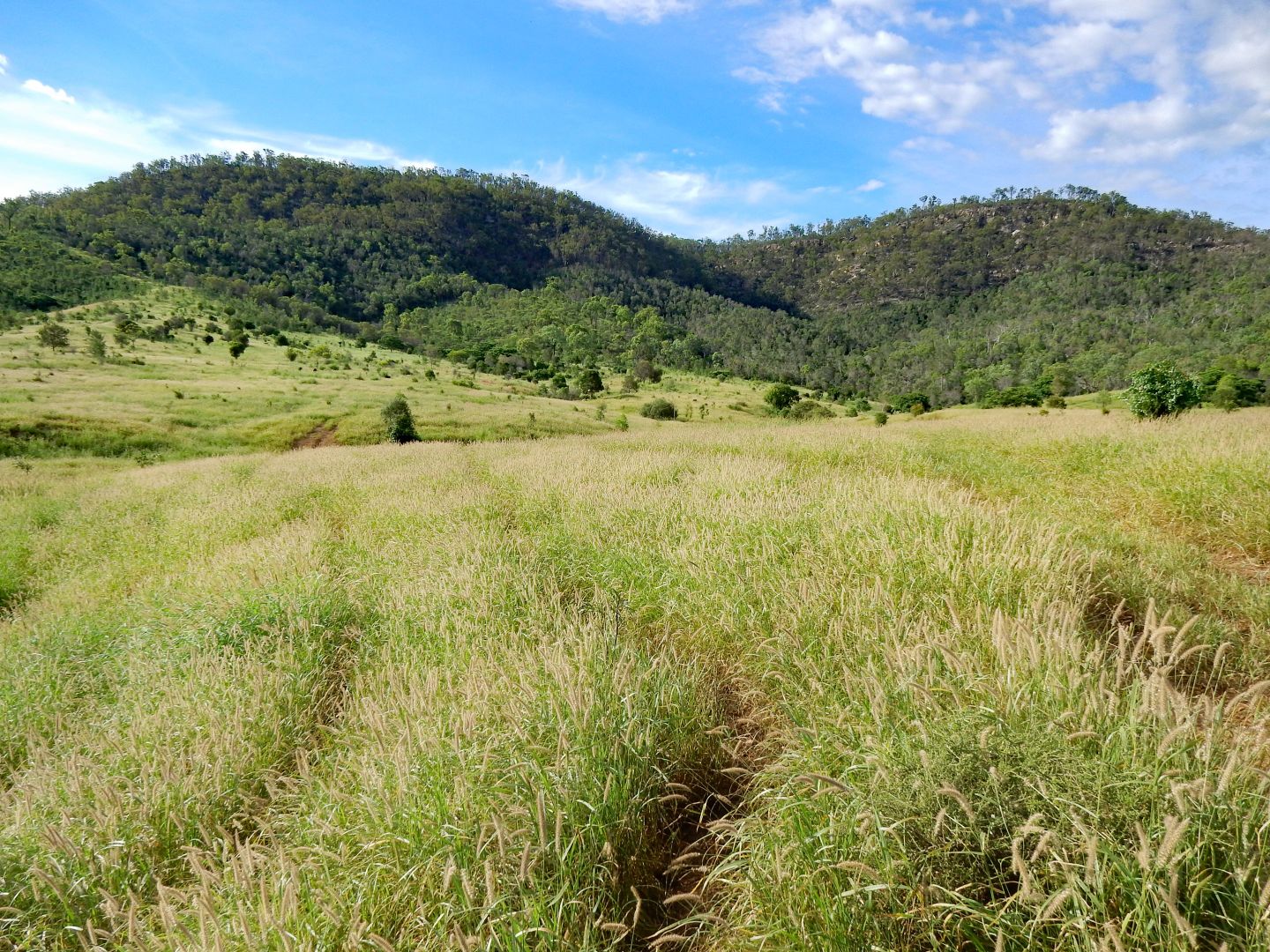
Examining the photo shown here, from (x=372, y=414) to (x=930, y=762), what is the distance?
146 feet

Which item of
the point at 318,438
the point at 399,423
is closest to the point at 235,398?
the point at 318,438

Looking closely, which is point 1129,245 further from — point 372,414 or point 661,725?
point 661,725

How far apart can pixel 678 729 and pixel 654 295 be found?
19064 cm

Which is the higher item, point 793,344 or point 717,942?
point 793,344

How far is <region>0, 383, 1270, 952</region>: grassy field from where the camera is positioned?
1731 mm

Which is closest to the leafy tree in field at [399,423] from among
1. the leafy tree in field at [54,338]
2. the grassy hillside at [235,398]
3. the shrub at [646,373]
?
the grassy hillside at [235,398]

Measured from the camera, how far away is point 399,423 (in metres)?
35.9

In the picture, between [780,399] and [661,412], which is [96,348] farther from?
[780,399]

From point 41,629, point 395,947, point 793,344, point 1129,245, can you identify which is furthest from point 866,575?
point 1129,245

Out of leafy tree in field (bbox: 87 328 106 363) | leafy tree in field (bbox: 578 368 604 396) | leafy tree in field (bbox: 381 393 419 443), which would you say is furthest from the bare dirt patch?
leafy tree in field (bbox: 578 368 604 396)

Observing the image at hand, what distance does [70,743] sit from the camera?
11.6ft

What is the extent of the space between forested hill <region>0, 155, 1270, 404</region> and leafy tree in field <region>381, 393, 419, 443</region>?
49.2m

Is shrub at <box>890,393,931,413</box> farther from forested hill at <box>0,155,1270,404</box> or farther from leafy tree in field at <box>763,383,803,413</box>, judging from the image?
leafy tree in field at <box>763,383,803,413</box>

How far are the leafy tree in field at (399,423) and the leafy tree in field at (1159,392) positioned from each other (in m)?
36.9
